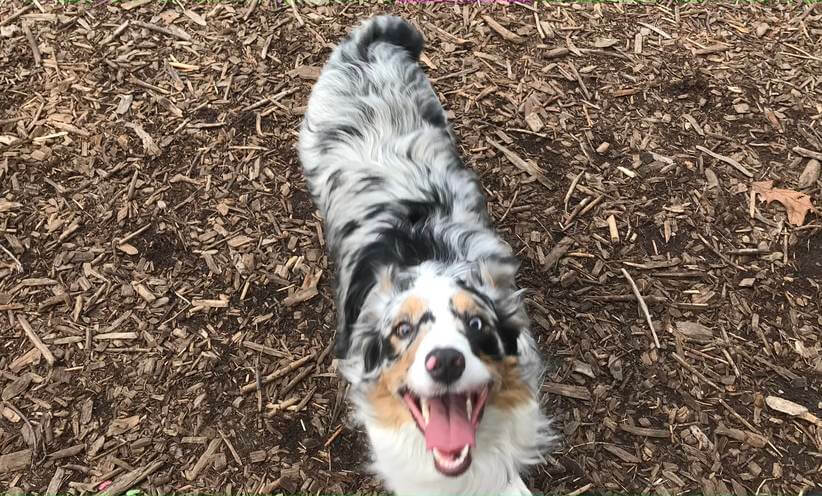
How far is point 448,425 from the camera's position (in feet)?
8.65

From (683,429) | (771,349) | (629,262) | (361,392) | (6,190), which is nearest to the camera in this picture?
(361,392)

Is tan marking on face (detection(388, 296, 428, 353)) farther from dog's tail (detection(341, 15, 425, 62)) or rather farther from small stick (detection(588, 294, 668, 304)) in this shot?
dog's tail (detection(341, 15, 425, 62))

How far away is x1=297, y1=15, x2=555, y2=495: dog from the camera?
2.65 m

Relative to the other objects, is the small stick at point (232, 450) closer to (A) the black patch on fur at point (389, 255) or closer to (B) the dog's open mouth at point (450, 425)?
(A) the black patch on fur at point (389, 255)

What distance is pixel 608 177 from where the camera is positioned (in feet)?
15.9

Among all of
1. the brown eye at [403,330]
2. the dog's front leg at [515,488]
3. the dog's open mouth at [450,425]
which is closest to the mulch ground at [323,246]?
the dog's front leg at [515,488]

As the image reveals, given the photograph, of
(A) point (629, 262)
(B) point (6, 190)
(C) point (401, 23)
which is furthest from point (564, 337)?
(B) point (6, 190)

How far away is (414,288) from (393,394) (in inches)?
20.1

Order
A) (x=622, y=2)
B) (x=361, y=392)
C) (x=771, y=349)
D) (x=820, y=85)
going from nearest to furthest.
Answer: (x=361, y=392), (x=771, y=349), (x=820, y=85), (x=622, y=2)

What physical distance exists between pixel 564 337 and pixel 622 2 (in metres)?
3.70

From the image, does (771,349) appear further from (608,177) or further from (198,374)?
(198,374)

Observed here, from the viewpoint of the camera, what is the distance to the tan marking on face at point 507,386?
8.98ft

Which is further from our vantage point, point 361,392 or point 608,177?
point 608,177

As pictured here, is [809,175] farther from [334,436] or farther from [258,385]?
[258,385]
